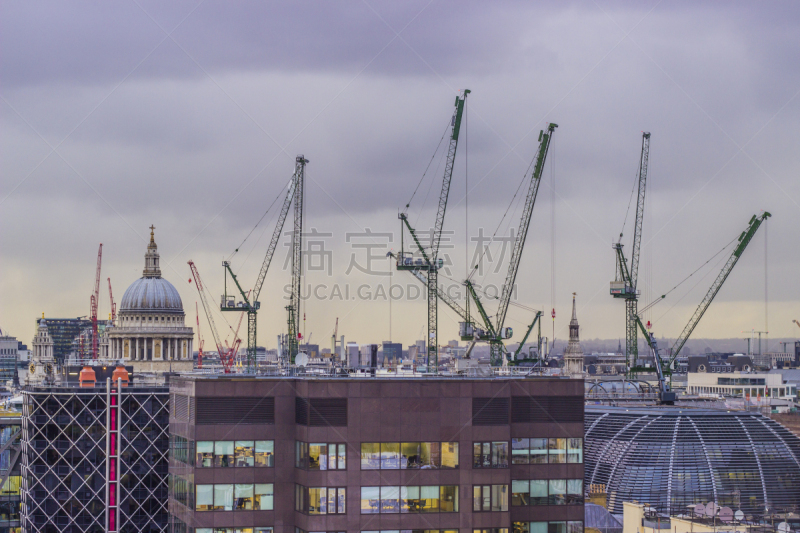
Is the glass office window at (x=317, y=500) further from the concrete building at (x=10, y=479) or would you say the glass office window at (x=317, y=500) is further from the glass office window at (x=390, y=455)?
the concrete building at (x=10, y=479)

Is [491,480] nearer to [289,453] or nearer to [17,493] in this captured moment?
[289,453]

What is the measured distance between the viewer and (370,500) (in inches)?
2613

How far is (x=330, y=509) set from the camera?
66188 mm

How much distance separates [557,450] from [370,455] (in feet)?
40.7

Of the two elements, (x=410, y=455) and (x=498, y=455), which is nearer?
(x=410, y=455)

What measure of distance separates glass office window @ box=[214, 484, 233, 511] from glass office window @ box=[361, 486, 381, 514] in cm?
765

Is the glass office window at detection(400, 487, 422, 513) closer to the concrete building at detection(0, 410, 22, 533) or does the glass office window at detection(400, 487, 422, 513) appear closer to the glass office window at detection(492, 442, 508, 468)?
the glass office window at detection(492, 442, 508, 468)

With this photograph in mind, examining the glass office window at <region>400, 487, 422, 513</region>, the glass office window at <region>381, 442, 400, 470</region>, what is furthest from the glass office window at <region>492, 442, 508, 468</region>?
the glass office window at <region>381, 442, 400, 470</region>

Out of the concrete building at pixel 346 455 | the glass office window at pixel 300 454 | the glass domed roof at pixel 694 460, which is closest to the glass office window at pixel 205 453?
the concrete building at pixel 346 455

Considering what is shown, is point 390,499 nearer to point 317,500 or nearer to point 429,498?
point 429,498

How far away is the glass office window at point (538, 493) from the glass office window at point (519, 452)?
140cm

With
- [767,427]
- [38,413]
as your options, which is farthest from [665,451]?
[38,413]

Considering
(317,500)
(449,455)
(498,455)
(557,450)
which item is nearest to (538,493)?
(557,450)

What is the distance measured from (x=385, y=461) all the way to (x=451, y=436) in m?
4.10
